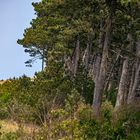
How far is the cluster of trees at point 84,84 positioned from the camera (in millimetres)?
18891

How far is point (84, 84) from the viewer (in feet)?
100

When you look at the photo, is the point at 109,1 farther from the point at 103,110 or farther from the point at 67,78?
the point at 67,78

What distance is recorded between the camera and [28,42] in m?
48.7

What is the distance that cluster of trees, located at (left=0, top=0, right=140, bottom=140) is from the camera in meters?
18.9

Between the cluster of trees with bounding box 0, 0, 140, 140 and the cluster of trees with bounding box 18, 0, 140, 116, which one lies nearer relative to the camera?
the cluster of trees with bounding box 0, 0, 140, 140

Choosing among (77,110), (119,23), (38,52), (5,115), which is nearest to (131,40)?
(119,23)

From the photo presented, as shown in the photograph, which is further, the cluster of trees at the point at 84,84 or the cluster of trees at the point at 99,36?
the cluster of trees at the point at 99,36

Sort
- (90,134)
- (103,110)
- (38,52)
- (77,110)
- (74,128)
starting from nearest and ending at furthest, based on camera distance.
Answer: (74,128)
(90,134)
(77,110)
(103,110)
(38,52)


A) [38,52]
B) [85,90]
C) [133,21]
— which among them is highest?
[38,52]

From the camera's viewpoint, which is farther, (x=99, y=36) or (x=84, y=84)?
(x=99, y=36)

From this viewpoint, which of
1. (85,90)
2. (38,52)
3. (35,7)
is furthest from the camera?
(38,52)

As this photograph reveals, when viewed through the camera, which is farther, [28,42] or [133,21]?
[28,42]

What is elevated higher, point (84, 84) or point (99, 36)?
point (99, 36)

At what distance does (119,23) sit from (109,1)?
6.10 ft
